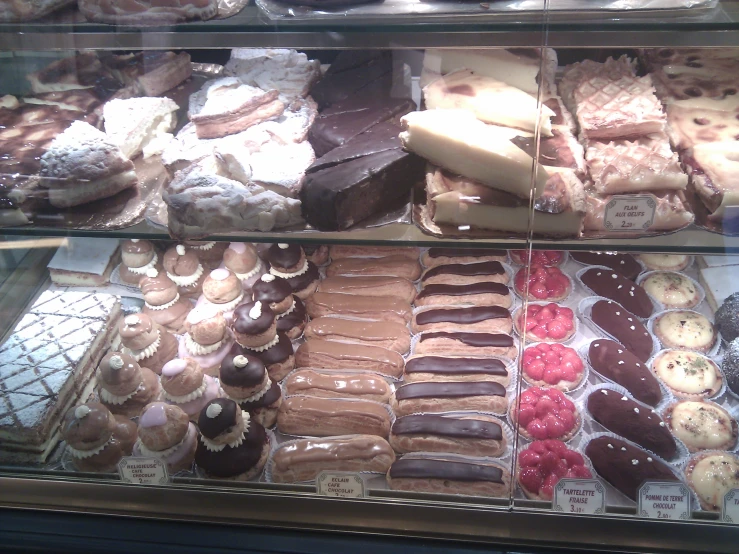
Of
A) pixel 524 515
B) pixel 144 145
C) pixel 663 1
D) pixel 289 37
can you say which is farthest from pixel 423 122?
pixel 524 515

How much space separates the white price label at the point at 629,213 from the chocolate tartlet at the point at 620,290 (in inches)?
39.8

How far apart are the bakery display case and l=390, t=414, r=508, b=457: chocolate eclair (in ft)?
0.04

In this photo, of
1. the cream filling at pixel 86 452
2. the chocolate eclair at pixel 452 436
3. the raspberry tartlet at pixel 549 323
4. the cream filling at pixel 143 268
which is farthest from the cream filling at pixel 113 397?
the raspberry tartlet at pixel 549 323

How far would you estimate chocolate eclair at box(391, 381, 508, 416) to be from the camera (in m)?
2.37

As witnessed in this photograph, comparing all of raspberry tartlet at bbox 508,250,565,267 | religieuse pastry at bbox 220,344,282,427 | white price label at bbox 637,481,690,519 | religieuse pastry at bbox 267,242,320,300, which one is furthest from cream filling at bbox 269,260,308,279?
white price label at bbox 637,481,690,519

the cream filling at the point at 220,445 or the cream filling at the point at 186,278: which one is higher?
the cream filling at the point at 186,278

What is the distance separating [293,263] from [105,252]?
2.87 feet

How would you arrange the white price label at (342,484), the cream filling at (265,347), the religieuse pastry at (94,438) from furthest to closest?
the cream filling at (265,347) → the religieuse pastry at (94,438) → the white price label at (342,484)

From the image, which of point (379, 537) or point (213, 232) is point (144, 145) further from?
point (379, 537)

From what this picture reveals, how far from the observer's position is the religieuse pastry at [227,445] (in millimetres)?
2170

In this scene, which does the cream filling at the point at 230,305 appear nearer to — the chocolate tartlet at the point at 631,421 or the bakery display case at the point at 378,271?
the bakery display case at the point at 378,271

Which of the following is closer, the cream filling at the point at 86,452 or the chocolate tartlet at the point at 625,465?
the chocolate tartlet at the point at 625,465

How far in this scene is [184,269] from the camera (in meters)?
Result: 2.83

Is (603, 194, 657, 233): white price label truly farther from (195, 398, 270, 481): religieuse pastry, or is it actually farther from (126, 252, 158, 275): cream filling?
(126, 252, 158, 275): cream filling
